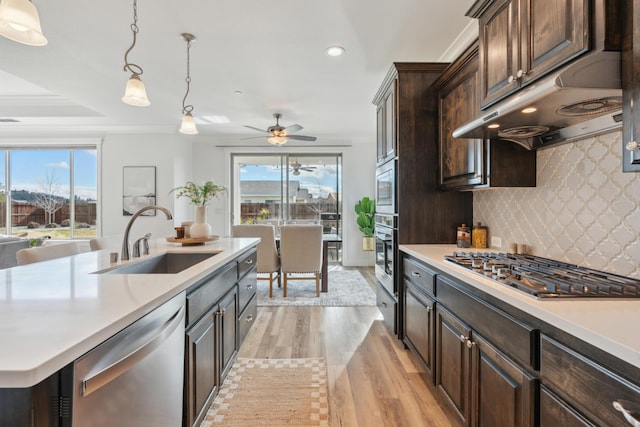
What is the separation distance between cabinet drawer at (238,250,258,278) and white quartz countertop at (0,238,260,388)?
774 millimetres

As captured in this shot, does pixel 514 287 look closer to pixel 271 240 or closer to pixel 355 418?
pixel 355 418

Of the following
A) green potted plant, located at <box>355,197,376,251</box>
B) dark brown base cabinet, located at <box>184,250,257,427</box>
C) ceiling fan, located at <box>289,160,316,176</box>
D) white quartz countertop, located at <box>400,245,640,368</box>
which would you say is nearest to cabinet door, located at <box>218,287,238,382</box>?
dark brown base cabinet, located at <box>184,250,257,427</box>

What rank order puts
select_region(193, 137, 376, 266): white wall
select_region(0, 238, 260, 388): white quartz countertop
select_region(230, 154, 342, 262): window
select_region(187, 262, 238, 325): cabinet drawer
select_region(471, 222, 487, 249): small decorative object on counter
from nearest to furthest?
1. select_region(0, 238, 260, 388): white quartz countertop
2. select_region(187, 262, 238, 325): cabinet drawer
3. select_region(471, 222, 487, 249): small decorative object on counter
4. select_region(193, 137, 376, 266): white wall
5. select_region(230, 154, 342, 262): window

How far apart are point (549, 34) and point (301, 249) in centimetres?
355

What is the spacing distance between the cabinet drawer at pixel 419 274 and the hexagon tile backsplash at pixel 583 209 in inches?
26.3

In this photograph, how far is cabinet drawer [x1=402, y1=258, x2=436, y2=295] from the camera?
2.02 meters

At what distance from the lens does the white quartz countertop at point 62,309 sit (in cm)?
65

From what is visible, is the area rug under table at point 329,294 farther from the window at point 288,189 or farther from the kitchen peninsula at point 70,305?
the kitchen peninsula at point 70,305

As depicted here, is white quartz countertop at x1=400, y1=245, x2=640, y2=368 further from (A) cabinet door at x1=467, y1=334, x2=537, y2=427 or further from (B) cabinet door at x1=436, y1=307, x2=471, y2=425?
(B) cabinet door at x1=436, y1=307, x2=471, y2=425

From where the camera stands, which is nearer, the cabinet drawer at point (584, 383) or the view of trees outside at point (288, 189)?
the cabinet drawer at point (584, 383)

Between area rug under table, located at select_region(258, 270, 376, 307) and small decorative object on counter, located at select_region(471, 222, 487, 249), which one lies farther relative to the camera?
area rug under table, located at select_region(258, 270, 376, 307)

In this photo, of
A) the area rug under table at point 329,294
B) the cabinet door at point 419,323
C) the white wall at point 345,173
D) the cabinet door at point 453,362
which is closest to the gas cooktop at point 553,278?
the cabinet door at point 453,362

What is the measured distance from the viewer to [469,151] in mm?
2230

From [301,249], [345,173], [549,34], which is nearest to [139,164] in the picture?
[301,249]
